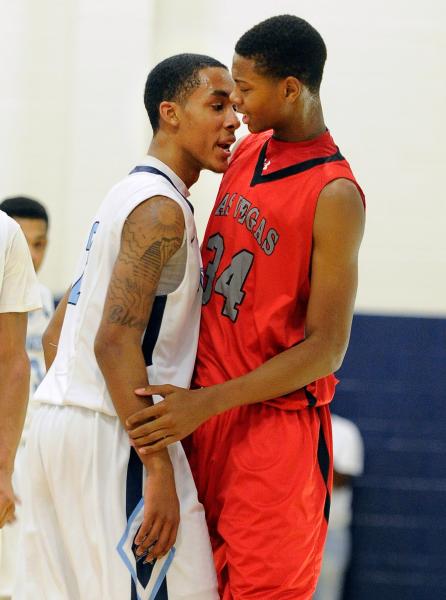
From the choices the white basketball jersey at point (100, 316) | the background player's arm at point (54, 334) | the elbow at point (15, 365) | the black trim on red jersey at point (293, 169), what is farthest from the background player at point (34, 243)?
the black trim on red jersey at point (293, 169)

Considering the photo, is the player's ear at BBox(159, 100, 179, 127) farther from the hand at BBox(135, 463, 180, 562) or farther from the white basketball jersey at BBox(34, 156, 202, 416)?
the hand at BBox(135, 463, 180, 562)

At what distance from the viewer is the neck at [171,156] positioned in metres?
3.01

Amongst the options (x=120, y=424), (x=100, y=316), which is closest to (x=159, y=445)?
(x=120, y=424)

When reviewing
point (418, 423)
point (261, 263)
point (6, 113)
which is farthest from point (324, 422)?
point (6, 113)

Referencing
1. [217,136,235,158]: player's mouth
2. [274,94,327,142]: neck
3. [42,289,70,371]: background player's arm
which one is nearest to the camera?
[274,94,327,142]: neck

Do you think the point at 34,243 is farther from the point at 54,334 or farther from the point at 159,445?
the point at 159,445

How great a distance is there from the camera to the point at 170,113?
3010 mm

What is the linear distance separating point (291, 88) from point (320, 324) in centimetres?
62

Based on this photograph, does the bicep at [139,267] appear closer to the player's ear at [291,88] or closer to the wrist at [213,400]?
the wrist at [213,400]

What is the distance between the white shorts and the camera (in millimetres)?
2756

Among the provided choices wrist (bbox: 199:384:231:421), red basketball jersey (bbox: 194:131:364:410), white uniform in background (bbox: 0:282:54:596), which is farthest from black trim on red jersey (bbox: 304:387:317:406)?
white uniform in background (bbox: 0:282:54:596)

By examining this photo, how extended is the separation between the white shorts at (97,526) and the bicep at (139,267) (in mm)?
290

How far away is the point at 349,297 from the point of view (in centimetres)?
283

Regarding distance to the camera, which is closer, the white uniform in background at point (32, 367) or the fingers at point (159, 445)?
the fingers at point (159, 445)
